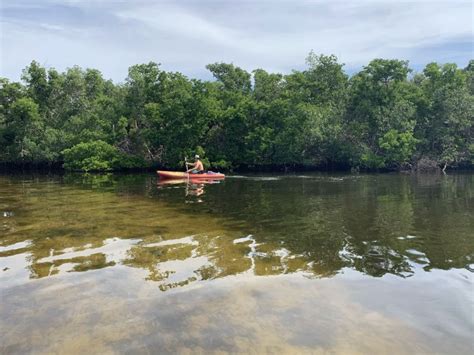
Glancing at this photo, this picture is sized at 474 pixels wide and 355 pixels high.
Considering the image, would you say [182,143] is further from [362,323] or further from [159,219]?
[362,323]

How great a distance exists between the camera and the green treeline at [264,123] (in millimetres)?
34594

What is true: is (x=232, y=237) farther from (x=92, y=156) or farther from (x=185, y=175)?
(x=92, y=156)

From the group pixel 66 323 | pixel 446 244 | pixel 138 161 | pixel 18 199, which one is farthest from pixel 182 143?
pixel 66 323

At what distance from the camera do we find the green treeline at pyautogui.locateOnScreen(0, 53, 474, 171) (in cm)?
3459

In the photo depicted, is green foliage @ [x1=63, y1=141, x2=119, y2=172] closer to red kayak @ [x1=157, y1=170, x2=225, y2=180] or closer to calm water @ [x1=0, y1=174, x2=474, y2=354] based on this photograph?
red kayak @ [x1=157, y1=170, x2=225, y2=180]

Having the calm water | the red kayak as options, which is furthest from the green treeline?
the calm water

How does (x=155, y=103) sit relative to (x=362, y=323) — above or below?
above

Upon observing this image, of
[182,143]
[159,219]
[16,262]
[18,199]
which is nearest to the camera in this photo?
[16,262]

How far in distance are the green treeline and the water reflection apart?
2091 centimetres

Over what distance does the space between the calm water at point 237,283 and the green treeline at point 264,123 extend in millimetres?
24220

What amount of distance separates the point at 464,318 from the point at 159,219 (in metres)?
7.35

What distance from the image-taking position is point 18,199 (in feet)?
48.9

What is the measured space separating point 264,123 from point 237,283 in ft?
101

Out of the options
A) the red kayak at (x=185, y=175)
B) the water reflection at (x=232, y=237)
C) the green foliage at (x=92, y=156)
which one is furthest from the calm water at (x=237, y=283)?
the green foliage at (x=92, y=156)
